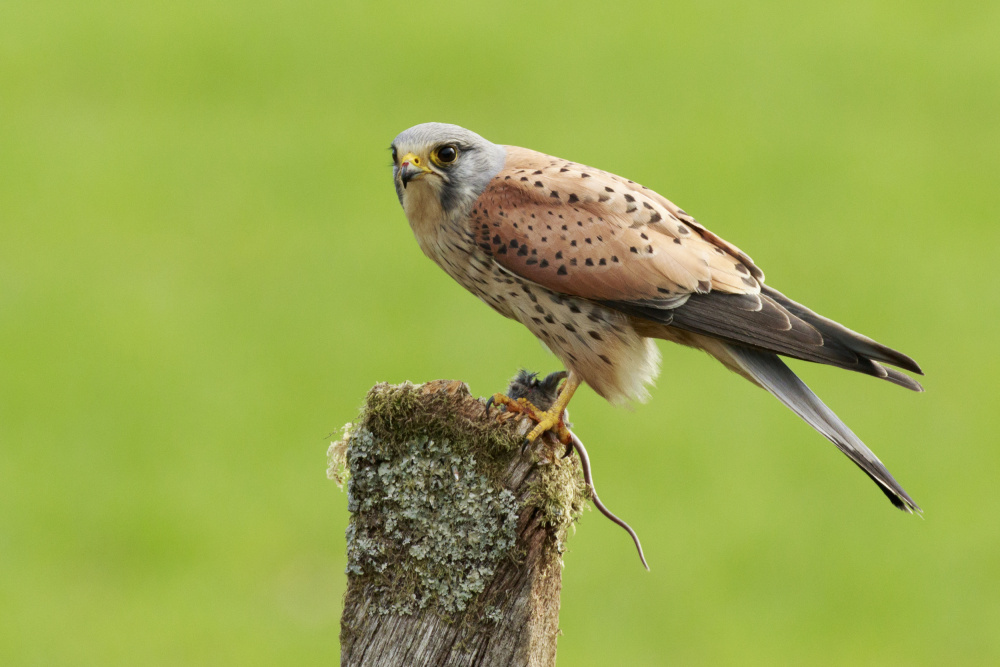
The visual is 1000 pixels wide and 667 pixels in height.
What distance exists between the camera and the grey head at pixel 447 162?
167 inches

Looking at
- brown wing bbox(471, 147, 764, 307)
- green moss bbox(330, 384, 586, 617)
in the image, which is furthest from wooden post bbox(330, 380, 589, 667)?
brown wing bbox(471, 147, 764, 307)

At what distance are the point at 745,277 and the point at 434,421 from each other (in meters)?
1.72

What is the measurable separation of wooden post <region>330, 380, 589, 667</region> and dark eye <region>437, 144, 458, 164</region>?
1383mm

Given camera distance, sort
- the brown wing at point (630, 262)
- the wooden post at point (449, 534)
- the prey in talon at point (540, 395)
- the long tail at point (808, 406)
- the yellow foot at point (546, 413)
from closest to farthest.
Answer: the wooden post at point (449, 534), the yellow foot at point (546, 413), the prey in talon at point (540, 395), the long tail at point (808, 406), the brown wing at point (630, 262)

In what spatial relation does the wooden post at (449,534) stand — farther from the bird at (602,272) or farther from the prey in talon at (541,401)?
the bird at (602,272)

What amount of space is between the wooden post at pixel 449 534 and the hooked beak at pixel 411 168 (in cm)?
127

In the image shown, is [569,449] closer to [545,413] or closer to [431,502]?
[545,413]

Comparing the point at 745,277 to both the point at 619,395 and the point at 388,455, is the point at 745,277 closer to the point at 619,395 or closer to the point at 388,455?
the point at 619,395

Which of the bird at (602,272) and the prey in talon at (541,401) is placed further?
the bird at (602,272)

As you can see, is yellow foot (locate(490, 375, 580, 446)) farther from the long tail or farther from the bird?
the long tail

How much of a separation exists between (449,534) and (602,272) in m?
1.42

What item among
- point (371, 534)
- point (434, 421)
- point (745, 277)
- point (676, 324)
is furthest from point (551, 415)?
point (745, 277)

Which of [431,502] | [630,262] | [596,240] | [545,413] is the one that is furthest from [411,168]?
[431,502]

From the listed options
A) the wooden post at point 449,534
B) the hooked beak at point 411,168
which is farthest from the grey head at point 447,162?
the wooden post at point 449,534
